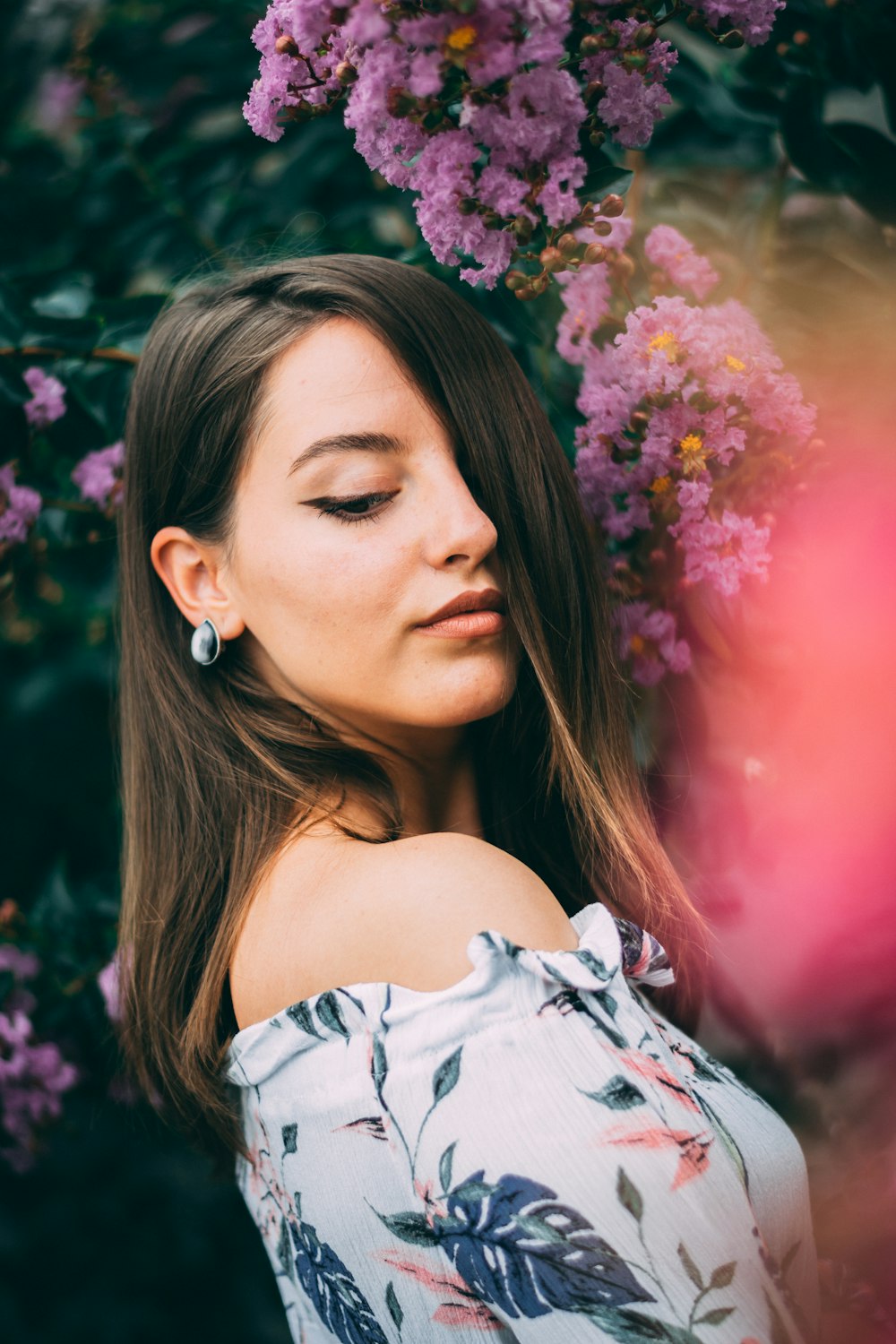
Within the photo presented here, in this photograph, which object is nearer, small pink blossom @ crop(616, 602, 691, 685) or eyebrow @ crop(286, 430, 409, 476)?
eyebrow @ crop(286, 430, 409, 476)

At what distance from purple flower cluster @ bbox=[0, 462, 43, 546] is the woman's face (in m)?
0.56

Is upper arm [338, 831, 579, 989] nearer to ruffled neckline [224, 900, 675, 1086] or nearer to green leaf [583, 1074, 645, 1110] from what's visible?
ruffled neckline [224, 900, 675, 1086]

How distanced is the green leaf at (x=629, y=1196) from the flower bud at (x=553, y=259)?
86 centimetres

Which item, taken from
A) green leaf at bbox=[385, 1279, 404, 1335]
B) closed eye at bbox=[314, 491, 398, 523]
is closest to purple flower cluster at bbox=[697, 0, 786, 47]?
closed eye at bbox=[314, 491, 398, 523]

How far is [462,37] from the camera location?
0.82 metres

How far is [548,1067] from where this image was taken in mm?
866

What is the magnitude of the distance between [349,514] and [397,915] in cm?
45

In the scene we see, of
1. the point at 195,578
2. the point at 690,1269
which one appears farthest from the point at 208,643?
the point at 690,1269

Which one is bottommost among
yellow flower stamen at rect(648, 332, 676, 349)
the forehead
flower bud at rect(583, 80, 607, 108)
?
the forehead

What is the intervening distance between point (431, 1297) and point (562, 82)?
114 cm

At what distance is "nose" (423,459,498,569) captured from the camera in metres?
1.10

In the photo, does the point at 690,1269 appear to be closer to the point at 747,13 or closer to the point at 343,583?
the point at 343,583

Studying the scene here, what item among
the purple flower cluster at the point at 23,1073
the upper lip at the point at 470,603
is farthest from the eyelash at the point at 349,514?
the purple flower cluster at the point at 23,1073

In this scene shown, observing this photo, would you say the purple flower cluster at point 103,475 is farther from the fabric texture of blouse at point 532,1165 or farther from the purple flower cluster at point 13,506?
the fabric texture of blouse at point 532,1165
